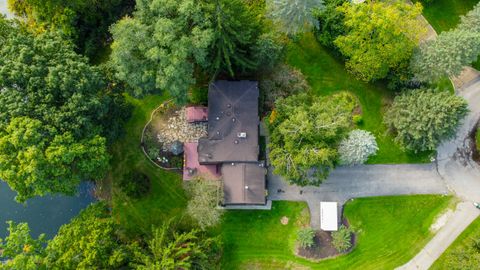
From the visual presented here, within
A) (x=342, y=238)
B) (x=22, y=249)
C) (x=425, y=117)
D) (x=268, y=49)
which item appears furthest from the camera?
(x=342, y=238)

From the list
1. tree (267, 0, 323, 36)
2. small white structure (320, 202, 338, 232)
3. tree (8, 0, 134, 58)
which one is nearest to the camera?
tree (267, 0, 323, 36)

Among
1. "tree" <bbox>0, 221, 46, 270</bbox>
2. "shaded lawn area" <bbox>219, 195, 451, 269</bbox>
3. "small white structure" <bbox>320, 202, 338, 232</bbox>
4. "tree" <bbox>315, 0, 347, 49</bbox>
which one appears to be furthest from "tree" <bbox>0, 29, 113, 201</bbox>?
"tree" <bbox>315, 0, 347, 49</bbox>

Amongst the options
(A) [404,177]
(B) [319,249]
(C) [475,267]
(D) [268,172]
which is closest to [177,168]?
(D) [268,172]

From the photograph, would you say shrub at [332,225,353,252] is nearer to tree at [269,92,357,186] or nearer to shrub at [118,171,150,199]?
tree at [269,92,357,186]

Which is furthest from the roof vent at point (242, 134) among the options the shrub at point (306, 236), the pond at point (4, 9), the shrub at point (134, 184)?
the pond at point (4, 9)

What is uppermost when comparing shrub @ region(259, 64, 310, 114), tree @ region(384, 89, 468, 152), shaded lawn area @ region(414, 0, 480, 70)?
shaded lawn area @ region(414, 0, 480, 70)

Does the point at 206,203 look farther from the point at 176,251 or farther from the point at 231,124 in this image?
the point at 231,124

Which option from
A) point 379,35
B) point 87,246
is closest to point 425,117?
point 379,35
